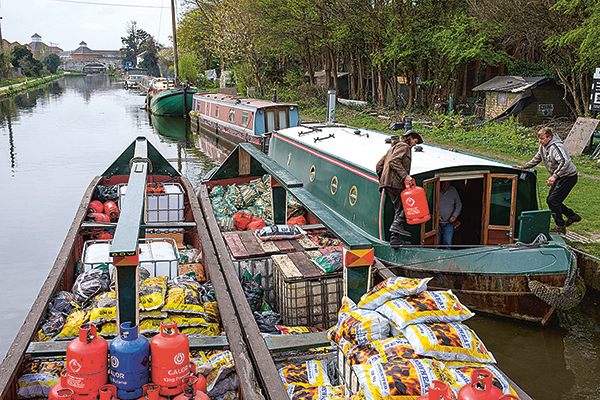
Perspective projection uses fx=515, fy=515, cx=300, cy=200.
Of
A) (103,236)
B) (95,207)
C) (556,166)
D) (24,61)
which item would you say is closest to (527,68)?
(556,166)

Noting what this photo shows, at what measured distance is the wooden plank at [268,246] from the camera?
677cm

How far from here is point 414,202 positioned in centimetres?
682

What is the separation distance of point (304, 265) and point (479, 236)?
348cm

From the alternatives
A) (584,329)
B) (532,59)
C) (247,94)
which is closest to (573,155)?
(584,329)

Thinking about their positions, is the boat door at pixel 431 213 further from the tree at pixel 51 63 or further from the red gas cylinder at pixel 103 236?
the tree at pixel 51 63

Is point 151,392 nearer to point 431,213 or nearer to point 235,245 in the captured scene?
point 235,245

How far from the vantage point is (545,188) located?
41.0 feet

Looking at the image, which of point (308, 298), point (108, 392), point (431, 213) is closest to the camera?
point (108, 392)

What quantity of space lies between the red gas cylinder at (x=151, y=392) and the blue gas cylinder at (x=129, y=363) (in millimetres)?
36

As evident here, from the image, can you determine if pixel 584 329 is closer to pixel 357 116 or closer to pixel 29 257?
pixel 29 257

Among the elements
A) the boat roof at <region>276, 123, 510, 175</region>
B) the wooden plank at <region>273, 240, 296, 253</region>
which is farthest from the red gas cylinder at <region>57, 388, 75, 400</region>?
the boat roof at <region>276, 123, 510, 175</region>

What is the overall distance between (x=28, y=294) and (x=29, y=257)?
7.04 feet

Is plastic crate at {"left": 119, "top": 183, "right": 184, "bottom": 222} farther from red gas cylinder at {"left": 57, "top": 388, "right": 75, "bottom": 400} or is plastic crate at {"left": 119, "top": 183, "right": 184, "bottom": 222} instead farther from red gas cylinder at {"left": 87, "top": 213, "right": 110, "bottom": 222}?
red gas cylinder at {"left": 57, "top": 388, "right": 75, "bottom": 400}

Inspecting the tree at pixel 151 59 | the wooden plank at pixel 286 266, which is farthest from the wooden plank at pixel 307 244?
the tree at pixel 151 59
